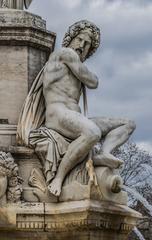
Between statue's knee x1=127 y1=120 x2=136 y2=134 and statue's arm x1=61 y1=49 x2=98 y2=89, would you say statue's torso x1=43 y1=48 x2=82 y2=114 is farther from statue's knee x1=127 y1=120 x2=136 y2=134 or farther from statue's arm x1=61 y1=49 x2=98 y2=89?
statue's knee x1=127 y1=120 x2=136 y2=134

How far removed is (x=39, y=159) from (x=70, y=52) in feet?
5.56

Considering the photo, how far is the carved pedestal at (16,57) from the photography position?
1305 centimetres

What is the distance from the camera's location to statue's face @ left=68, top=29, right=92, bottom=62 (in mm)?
12766

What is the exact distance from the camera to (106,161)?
12219 mm

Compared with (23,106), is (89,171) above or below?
below

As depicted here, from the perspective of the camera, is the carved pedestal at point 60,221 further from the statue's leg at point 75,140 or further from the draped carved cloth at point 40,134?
the draped carved cloth at point 40,134

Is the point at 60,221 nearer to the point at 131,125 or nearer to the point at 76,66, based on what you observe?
the point at 131,125

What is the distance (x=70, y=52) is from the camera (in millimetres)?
12539

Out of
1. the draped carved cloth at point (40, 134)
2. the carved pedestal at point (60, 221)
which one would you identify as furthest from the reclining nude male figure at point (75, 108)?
the carved pedestal at point (60, 221)

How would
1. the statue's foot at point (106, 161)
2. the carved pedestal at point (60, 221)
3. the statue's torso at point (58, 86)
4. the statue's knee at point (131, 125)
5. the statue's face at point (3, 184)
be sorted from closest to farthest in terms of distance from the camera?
the carved pedestal at point (60, 221) < the statue's face at point (3, 184) < the statue's foot at point (106, 161) < the statue's torso at point (58, 86) < the statue's knee at point (131, 125)

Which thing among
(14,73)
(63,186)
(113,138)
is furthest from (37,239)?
(14,73)

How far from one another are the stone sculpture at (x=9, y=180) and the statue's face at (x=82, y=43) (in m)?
2.01

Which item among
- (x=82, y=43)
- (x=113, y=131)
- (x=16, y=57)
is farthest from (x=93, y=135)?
(x=16, y=57)

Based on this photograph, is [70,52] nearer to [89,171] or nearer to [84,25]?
[84,25]
